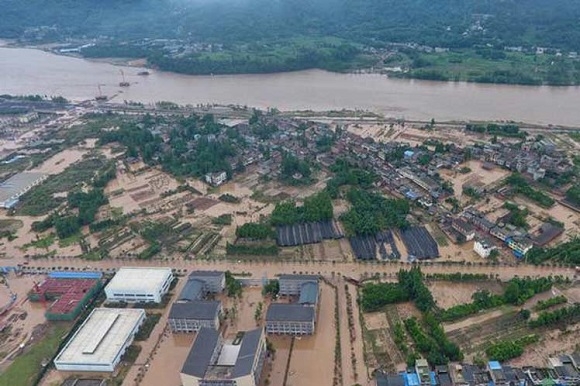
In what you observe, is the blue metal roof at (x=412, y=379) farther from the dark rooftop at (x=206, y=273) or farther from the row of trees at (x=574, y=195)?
the row of trees at (x=574, y=195)

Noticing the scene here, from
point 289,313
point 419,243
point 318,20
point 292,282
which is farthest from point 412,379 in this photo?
point 318,20

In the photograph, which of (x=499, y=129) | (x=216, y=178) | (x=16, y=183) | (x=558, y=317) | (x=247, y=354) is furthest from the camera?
(x=499, y=129)

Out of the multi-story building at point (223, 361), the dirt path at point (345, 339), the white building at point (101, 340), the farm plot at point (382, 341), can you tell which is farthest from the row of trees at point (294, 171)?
the multi-story building at point (223, 361)

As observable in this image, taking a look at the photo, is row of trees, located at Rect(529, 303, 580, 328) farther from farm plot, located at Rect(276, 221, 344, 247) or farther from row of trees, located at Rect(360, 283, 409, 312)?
farm plot, located at Rect(276, 221, 344, 247)

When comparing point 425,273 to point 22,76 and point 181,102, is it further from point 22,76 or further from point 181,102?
point 22,76

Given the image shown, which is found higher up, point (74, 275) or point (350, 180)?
point (350, 180)

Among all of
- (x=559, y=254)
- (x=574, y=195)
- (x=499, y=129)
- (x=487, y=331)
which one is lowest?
(x=487, y=331)

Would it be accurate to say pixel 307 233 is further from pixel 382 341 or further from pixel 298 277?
pixel 382 341
